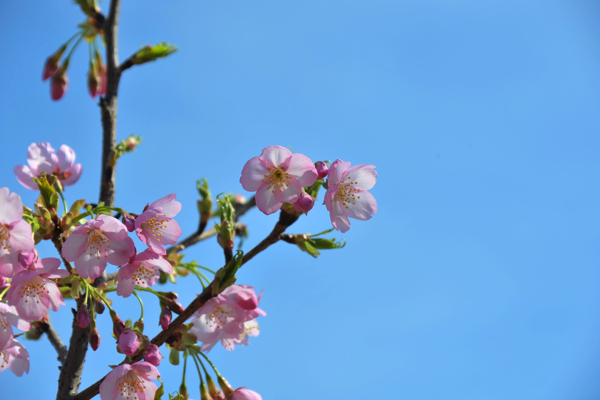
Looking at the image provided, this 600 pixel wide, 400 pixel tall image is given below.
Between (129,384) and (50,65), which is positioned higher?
(50,65)

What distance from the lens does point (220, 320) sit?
5.93ft

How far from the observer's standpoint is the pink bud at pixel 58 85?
300 centimetres

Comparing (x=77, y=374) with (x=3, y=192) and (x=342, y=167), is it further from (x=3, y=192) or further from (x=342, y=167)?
(x=342, y=167)

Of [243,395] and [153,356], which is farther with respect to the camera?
[243,395]

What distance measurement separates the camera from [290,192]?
154 centimetres

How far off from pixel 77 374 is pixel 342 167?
127 cm

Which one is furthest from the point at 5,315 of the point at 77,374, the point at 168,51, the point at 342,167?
the point at 168,51

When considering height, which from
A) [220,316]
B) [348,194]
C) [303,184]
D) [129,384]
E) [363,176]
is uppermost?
[363,176]

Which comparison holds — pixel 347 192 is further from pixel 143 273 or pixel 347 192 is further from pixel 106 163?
pixel 106 163

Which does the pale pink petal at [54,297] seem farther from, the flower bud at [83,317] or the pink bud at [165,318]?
the pink bud at [165,318]

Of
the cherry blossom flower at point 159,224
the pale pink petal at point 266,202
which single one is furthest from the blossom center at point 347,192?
the cherry blossom flower at point 159,224

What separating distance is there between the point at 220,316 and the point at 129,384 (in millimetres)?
435

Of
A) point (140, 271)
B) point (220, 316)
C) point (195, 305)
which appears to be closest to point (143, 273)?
point (140, 271)

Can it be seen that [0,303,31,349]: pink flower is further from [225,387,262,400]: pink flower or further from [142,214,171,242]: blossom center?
[225,387,262,400]: pink flower
